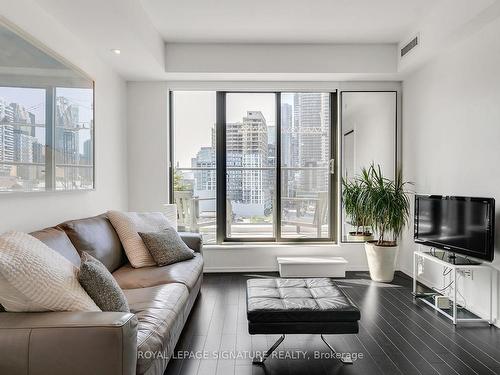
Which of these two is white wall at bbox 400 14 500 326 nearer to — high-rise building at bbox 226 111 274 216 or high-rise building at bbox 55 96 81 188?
high-rise building at bbox 226 111 274 216

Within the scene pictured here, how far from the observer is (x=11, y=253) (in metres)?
1.73

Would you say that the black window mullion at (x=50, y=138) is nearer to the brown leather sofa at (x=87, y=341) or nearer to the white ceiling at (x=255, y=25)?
the white ceiling at (x=255, y=25)

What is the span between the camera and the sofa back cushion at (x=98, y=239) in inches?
107

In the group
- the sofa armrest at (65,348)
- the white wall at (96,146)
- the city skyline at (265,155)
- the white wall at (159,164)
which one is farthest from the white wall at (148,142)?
the sofa armrest at (65,348)

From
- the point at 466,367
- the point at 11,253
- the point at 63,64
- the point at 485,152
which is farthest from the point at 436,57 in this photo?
the point at 11,253

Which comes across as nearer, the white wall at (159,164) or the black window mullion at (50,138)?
the black window mullion at (50,138)

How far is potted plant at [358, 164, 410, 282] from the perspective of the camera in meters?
4.45

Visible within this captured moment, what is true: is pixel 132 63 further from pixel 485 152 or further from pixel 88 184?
pixel 485 152

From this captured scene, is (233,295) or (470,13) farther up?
(470,13)

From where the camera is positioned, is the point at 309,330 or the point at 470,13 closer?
the point at 309,330

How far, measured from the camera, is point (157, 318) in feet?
6.93

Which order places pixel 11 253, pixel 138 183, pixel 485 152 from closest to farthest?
pixel 11 253 < pixel 485 152 < pixel 138 183

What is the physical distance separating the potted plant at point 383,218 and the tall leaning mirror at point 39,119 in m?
3.17

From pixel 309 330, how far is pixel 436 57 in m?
3.35
